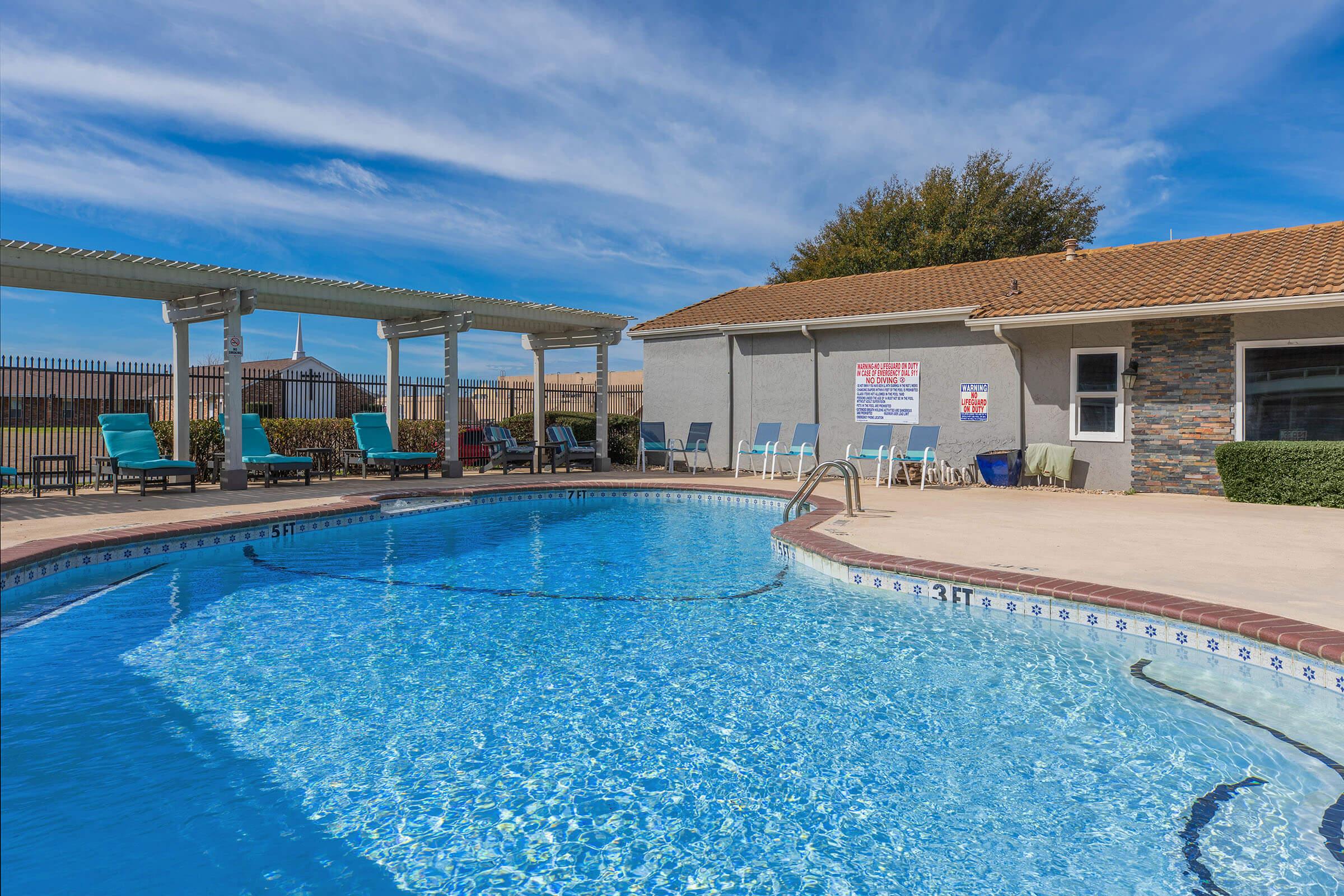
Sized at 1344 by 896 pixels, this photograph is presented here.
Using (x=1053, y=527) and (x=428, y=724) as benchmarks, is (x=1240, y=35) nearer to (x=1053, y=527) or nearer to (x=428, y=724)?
A: (x=1053, y=527)

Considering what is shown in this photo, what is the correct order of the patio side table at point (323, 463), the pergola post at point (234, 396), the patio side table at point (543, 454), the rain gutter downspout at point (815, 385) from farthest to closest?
Answer: the patio side table at point (543, 454), the rain gutter downspout at point (815, 385), the patio side table at point (323, 463), the pergola post at point (234, 396)

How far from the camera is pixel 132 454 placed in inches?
409

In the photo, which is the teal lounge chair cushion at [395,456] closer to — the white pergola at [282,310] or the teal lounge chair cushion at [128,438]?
the white pergola at [282,310]

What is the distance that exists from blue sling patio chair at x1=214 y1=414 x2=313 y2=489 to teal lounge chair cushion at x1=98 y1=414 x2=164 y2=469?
1074 mm

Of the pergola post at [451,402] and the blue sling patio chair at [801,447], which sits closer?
the pergola post at [451,402]

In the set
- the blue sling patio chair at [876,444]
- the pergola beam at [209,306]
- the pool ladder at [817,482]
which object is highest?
the pergola beam at [209,306]

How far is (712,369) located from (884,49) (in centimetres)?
870

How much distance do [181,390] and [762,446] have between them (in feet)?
32.0

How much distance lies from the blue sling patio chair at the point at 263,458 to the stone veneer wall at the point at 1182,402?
41.8ft

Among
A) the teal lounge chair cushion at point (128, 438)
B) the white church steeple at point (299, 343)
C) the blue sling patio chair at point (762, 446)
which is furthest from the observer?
the white church steeple at point (299, 343)

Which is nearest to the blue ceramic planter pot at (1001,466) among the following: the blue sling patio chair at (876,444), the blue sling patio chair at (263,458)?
the blue sling patio chair at (876,444)

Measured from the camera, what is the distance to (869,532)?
7281mm

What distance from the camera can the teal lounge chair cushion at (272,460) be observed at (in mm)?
11445

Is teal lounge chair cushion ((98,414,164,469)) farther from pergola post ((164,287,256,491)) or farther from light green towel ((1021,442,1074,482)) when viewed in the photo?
light green towel ((1021,442,1074,482))
